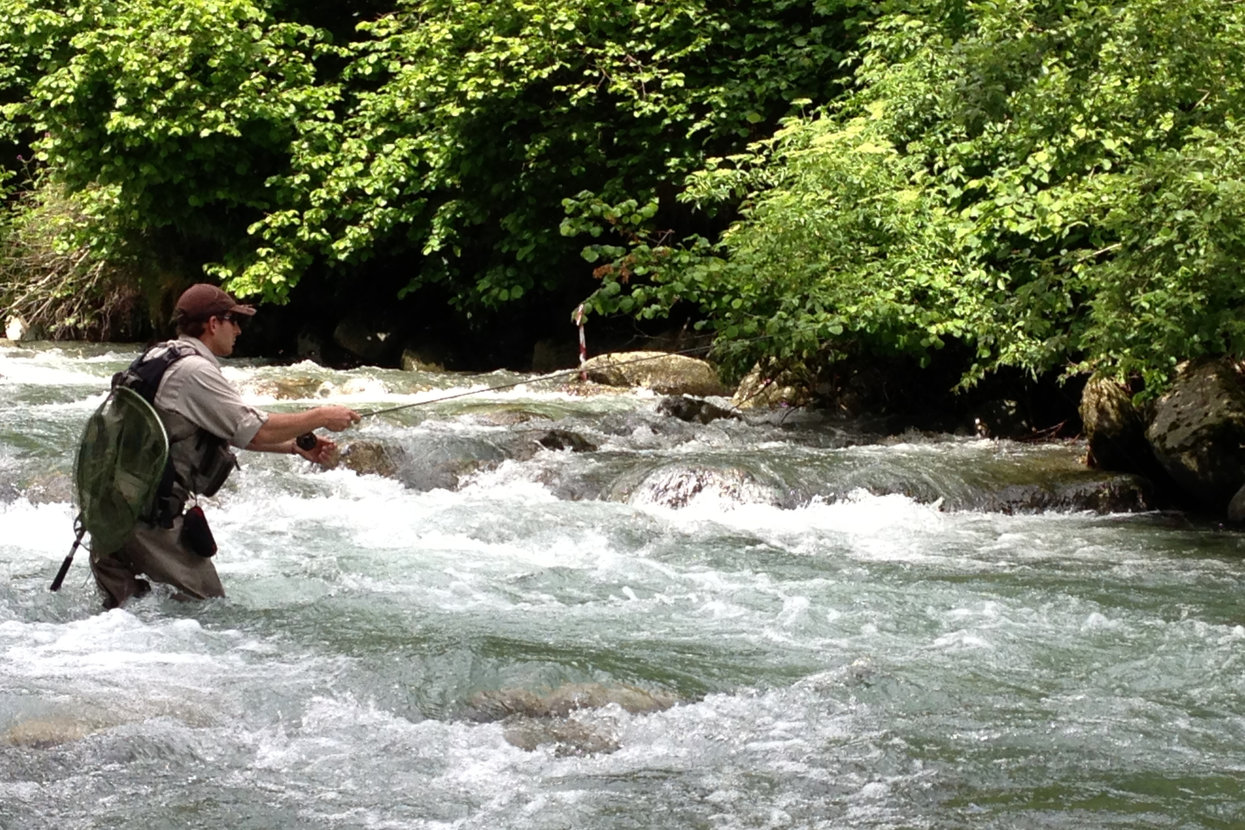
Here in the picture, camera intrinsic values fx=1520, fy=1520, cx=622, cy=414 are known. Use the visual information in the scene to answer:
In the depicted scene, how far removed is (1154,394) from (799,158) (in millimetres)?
4019

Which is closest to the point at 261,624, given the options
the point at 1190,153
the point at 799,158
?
the point at 1190,153

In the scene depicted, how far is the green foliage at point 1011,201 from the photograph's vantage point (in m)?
8.93

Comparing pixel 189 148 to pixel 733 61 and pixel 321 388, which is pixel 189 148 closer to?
pixel 321 388

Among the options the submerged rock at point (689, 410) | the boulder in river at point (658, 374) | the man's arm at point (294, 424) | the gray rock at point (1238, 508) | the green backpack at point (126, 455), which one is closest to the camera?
the man's arm at point (294, 424)

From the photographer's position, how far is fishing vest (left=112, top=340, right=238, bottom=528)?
535cm

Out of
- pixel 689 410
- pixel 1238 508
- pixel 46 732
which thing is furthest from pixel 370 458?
pixel 46 732

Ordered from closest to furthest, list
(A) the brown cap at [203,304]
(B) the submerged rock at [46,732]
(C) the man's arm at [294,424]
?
(B) the submerged rock at [46,732] < (C) the man's arm at [294,424] < (A) the brown cap at [203,304]

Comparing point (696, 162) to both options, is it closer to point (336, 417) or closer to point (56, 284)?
point (56, 284)

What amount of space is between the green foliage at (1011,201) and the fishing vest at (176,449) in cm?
559

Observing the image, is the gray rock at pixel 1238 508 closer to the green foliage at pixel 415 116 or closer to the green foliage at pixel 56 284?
the green foliage at pixel 415 116

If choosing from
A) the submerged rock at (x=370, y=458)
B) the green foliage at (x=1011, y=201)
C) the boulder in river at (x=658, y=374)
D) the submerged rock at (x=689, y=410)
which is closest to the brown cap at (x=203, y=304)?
the submerged rock at (x=370, y=458)

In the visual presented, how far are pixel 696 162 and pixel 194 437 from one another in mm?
11351

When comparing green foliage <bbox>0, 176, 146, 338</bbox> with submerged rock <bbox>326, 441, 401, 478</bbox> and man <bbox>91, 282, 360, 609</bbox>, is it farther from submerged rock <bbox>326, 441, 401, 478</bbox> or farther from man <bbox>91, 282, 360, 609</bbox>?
man <bbox>91, 282, 360, 609</bbox>

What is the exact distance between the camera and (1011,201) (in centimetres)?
1134
